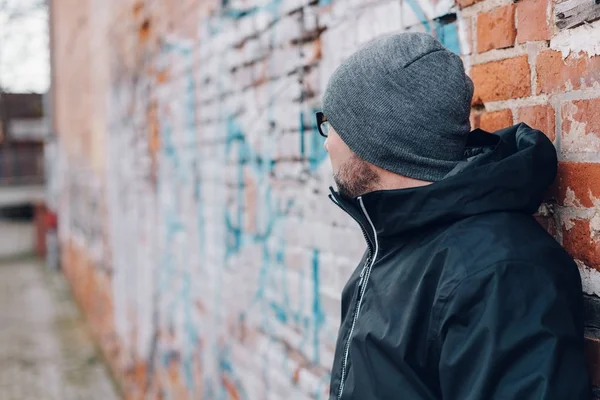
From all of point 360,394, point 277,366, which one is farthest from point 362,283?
point 277,366

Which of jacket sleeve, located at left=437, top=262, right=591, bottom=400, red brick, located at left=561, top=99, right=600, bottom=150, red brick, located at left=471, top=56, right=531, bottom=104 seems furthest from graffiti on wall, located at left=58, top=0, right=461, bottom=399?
jacket sleeve, located at left=437, top=262, right=591, bottom=400

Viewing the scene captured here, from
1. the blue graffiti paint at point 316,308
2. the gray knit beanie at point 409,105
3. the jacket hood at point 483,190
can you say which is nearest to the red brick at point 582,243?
the jacket hood at point 483,190

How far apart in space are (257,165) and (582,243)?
66.9 inches

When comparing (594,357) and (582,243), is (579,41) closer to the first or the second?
(582,243)

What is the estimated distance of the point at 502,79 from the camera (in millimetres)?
1469

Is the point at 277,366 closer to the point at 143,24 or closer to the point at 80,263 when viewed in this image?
the point at 143,24

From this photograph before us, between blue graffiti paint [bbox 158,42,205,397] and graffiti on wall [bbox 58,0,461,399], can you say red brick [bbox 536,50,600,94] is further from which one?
blue graffiti paint [bbox 158,42,205,397]

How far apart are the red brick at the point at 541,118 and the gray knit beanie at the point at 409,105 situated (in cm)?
14

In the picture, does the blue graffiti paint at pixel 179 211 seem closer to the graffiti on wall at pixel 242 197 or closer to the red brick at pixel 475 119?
the graffiti on wall at pixel 242 197

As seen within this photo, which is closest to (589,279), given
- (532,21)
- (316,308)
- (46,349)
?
(532,21)

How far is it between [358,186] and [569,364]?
544 millimetres

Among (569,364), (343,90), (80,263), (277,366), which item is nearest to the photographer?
(569,364)

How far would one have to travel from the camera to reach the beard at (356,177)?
1388 millimetres

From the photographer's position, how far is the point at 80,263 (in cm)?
919
